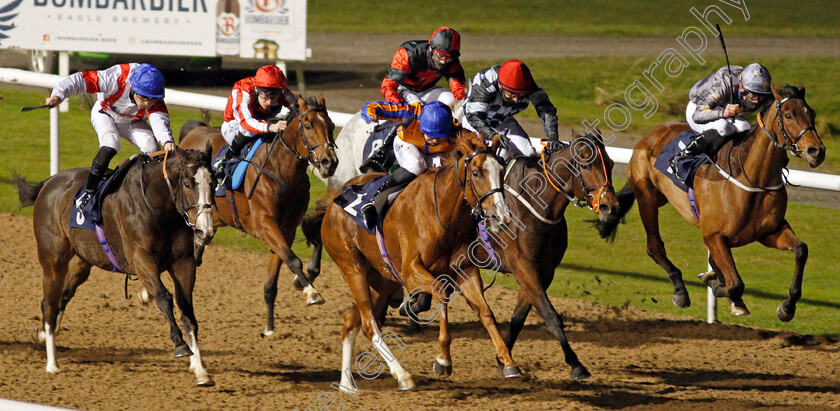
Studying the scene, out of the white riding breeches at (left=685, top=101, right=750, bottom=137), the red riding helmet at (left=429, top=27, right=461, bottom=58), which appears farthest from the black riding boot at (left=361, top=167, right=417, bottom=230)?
the white riding breeches at (left=685, top=101, right=750, bottom=137)

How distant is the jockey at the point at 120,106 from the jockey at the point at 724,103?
12.2ft

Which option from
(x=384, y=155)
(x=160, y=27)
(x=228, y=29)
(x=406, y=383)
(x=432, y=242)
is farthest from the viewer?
(x=228, y=29)

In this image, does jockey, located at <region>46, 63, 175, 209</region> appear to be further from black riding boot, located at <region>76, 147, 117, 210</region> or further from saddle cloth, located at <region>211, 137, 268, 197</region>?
→ saddle cloth, located at <region>211, 137, 268, 197</region>

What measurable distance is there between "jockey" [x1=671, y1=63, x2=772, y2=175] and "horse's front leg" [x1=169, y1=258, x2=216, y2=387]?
11.9 feet

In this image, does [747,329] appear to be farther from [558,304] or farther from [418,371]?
[418,371]

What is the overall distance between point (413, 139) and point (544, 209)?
3.19ft

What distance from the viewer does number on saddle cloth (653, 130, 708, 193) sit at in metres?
7.37

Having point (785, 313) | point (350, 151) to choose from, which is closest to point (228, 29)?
point (350, 151)

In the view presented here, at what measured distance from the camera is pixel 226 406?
5930 mm

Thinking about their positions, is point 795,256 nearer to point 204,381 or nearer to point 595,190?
point 595,190

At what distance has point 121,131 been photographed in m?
7.00

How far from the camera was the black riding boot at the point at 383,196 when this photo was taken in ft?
20.3

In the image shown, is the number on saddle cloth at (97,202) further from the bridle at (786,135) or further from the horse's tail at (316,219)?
the bridle at (786,135)

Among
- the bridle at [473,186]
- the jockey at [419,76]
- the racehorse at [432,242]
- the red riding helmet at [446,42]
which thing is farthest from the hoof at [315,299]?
the red riding helmet at [446,42]
